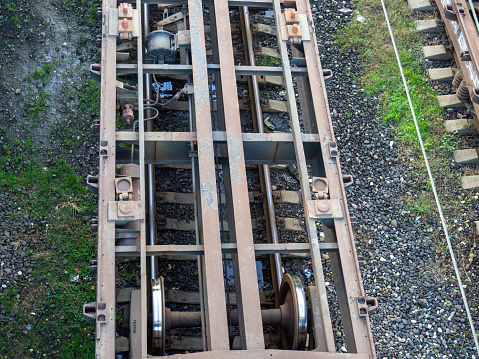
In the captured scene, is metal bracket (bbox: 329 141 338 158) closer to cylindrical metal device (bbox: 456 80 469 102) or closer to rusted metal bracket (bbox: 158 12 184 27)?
cylindrical metal device (bbox: 456 80 469 102)

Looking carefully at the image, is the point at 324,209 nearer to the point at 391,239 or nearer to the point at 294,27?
the point at 294,27

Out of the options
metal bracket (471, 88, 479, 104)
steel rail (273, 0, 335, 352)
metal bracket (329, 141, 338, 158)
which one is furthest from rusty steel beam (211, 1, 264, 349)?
metal bracket (471, 88, 479, 104)

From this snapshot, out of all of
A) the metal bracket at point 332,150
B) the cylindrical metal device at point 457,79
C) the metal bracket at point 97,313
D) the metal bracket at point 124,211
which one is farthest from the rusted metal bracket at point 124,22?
the cylindrical metal device at point 457,79

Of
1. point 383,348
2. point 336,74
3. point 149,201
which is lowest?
point 383,348

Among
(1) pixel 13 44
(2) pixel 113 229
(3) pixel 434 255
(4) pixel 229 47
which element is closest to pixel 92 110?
(1) pixel 13 44

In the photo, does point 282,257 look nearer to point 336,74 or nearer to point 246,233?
point 246,233
